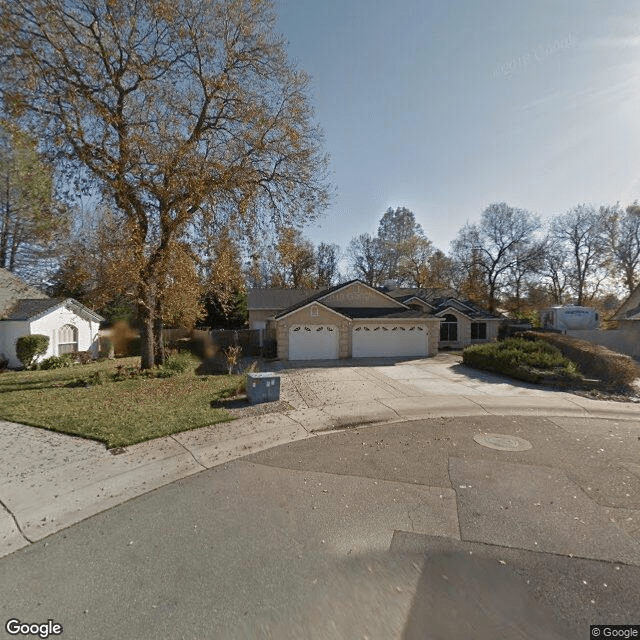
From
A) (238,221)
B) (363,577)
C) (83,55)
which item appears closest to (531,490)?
(363,577)

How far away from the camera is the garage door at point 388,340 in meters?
19.0

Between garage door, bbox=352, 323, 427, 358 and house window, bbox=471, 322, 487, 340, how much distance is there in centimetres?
720

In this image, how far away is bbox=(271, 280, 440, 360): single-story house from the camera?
1812cm

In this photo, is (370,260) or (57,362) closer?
(57,362)

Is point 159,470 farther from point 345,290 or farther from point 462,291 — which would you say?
point 462,291

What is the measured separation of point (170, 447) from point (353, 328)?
1405cm

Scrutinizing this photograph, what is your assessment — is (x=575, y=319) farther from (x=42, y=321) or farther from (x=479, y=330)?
(x=42, y=321)

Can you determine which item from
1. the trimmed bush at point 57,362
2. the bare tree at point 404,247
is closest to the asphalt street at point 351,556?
the trimmed bush at point 57,362

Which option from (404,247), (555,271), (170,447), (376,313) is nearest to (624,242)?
(555,271)

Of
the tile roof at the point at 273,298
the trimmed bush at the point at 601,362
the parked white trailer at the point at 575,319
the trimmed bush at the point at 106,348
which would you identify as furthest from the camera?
the tile roof at the point at 273,298

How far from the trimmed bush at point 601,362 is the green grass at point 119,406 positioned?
40.3ft

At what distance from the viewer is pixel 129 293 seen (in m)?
11.3

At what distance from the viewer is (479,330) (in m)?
24.8

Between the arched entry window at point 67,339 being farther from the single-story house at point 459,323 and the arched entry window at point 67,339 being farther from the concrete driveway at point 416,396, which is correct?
the single-story house at point 459,323
